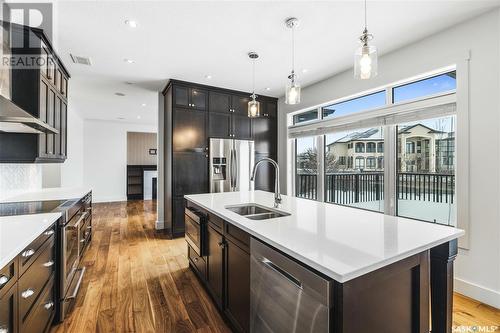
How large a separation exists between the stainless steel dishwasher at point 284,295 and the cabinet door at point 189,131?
3118 mm

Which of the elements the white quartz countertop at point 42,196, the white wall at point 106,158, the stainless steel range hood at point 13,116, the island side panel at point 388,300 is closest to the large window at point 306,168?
the island side panel at point 388,300

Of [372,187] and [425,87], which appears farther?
[372,187]

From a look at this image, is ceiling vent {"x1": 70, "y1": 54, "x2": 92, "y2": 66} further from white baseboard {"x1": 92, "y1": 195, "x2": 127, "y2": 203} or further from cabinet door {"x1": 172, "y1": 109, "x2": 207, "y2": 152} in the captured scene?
white baseboard {"x1": 92, "y1": 195, "x2": 127, "y2": 203}

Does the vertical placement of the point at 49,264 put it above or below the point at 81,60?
below

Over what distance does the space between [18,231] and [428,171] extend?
12.5 feet

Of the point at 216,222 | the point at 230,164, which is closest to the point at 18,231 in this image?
the point at 216,222

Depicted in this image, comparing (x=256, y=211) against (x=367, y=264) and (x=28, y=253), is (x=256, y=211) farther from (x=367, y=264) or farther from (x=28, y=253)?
(x=28, y=253)

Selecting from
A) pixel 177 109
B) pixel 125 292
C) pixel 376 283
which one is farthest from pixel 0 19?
pixel 376 283

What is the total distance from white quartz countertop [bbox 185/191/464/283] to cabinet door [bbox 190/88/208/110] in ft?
9.53

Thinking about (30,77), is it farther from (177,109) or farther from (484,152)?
(484,152)

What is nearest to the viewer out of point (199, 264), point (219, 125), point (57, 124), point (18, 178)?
point (199, 264)

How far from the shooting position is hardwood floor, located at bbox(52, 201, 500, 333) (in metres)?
1.92

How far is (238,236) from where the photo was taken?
1632 millimetres

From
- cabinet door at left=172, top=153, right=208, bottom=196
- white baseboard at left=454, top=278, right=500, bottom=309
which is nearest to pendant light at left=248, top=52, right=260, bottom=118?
cabinet door at left=172, top=153, right=208, bottom=196
